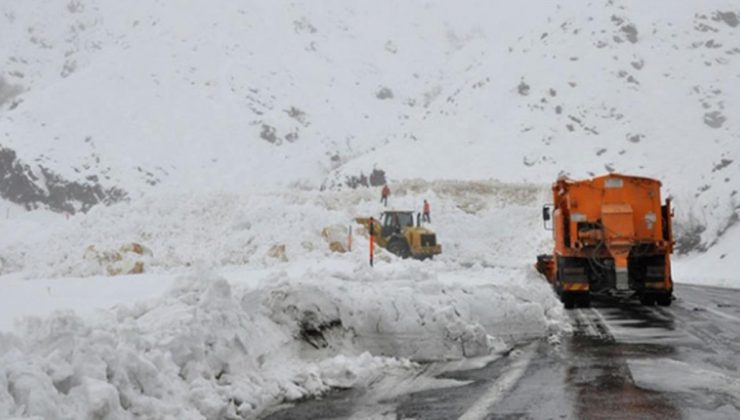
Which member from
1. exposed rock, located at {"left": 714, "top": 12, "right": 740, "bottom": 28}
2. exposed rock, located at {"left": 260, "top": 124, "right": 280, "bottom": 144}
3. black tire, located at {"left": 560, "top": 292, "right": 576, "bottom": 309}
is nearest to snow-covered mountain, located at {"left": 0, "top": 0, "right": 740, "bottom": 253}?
exposed rock, located at {"left": 714, "top": 12, "right": 740, "bottom": 28}

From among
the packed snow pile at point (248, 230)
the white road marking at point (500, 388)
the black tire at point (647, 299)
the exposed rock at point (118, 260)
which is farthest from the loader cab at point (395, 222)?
the white road marking at point (500, 388)

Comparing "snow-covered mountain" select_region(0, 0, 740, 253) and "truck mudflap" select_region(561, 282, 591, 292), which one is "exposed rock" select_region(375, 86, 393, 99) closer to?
"snow-covered mountain" select_region(0, 0, 740, 253)

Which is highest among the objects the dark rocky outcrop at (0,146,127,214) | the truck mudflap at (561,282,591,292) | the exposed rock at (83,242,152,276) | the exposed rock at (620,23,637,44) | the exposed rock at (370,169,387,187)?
the exposed rock at (620,23,637,44)

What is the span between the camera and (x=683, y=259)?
127ft

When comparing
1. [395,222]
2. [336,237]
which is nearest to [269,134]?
[395,222]

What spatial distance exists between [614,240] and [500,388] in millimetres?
9661

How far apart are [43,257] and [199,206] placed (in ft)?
31.9

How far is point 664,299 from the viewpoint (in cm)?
1666

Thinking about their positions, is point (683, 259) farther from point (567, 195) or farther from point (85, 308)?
point (85, 308)

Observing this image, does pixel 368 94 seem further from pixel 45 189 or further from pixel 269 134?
pixel 45 189

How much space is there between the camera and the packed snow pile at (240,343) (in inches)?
202

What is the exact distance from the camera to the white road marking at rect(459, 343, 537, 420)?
6.09 metres

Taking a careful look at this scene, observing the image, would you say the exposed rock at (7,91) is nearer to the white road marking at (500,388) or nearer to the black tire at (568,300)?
the black tire at (568,300)

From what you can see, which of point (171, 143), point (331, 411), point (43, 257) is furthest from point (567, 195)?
point (171, 143)
